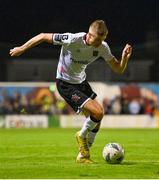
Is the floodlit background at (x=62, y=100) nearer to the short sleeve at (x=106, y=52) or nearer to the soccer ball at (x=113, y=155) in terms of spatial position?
the soccer ball at (x=113, y=155)

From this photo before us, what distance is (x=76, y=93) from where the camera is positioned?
34.1 ft

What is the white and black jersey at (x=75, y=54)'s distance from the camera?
1011 cm

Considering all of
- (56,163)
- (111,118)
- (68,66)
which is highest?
(68,66)

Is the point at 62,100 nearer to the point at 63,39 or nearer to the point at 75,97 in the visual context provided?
the point at 75,97

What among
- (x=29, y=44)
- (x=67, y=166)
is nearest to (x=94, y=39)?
(x=29, y=44)

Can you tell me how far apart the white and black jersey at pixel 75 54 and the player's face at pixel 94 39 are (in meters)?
0.11

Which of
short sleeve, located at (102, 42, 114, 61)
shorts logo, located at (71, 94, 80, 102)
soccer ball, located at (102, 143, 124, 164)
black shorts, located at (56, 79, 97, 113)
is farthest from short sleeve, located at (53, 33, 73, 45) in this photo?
soccer ball, located at (102, 143, 124, 164)

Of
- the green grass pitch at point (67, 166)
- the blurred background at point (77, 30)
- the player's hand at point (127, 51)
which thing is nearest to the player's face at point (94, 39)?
the player's hand at point (127, 51)

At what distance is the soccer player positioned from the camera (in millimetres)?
9995

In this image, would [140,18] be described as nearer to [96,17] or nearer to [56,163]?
[96,17]

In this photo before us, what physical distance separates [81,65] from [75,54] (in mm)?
251

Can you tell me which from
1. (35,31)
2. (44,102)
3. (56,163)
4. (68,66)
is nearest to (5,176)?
(56,163)

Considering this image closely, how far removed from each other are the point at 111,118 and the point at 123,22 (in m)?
12.5

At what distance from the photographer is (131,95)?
1310 inches
